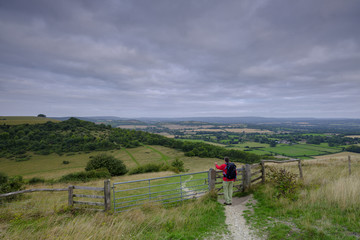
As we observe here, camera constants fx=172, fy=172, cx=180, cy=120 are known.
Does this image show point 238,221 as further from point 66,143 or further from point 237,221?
point 66,143

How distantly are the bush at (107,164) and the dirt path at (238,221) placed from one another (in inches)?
1225

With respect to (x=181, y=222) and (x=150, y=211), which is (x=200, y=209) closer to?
(x=181, y=222)

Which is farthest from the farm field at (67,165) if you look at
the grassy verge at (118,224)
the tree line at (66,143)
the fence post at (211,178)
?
the grassy verge at (118,224)

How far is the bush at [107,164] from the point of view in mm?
34516

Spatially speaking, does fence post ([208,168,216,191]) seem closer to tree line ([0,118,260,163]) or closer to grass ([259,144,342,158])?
tree line ([0,118,260,163])

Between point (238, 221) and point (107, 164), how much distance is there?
33.5m

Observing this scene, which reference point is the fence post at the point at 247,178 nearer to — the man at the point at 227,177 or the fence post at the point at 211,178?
the man at the point at 227,177

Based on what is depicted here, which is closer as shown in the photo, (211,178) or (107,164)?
(211,178)

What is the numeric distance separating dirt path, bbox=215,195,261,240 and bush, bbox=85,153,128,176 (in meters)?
31.1

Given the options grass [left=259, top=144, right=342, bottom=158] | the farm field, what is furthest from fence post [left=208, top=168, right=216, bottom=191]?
grass [left=259, top=144, right=342, bottom=158]

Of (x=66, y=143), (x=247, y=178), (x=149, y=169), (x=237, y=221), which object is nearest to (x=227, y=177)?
(x=237, y=221)

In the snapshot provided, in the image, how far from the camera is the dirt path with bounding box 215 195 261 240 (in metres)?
5.66

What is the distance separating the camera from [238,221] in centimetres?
673

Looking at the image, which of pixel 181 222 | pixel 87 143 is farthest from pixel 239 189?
pixel 87 143
